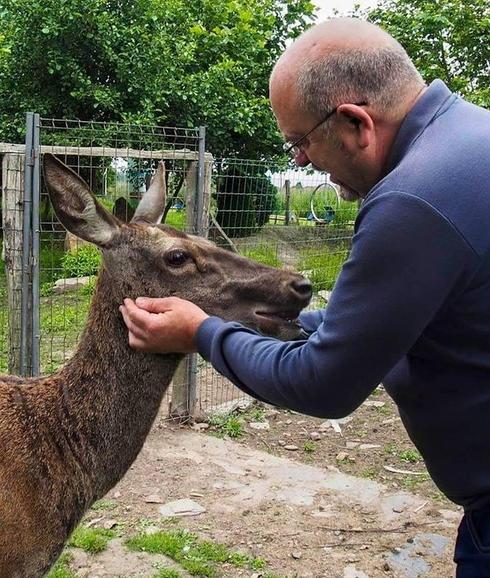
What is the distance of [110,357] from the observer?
137 inches

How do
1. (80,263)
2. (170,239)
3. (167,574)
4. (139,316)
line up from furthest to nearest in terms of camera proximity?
1. (80,263)
2. (167,574)
3. (170,239)
4. (139,316)

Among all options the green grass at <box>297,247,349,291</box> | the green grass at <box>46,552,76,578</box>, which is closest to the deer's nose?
the green grass at <box>46,552,76,578</box>

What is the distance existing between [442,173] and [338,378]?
0.64 m

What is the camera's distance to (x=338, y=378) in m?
2.07

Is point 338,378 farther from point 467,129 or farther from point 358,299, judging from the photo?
point 467,129

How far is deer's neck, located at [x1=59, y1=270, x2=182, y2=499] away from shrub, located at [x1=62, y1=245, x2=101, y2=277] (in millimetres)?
6698

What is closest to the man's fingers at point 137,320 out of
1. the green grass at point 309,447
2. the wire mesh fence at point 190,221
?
the wire mesh fence at point 190,221

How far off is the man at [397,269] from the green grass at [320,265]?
282 inches

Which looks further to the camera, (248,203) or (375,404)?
(248,203)

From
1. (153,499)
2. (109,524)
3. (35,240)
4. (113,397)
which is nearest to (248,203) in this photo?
(35,240)

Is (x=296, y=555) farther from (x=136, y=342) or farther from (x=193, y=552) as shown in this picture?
(x=136, y=342)

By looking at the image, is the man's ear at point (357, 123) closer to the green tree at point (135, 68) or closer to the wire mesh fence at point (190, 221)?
the wire mesh fence at point (190, 221)

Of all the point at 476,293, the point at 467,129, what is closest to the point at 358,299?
the point at 476,293

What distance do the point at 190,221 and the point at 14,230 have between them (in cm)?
182
